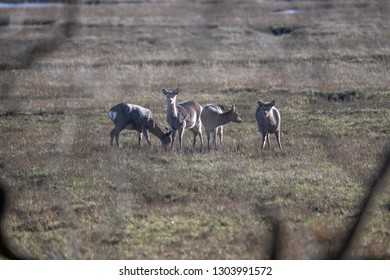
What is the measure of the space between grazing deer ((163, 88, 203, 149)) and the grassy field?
1.87 ft

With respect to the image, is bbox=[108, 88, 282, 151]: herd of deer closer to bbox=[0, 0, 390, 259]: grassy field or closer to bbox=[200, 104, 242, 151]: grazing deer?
bbox=[200, 104, 242, 151]: grazing deer

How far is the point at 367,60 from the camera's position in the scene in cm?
2853

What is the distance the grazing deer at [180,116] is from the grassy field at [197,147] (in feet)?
1.87

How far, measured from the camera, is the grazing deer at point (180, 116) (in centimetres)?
1694

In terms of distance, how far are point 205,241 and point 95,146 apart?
697 centimetres

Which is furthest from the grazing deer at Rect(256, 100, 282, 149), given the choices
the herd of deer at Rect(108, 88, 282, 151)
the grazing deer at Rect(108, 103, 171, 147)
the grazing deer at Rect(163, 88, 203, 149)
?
the grazing deer at Rect(108, 103, 171, 147)

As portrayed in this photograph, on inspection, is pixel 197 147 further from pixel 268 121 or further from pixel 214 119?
pixel 268 121

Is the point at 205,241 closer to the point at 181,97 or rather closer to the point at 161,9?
the point at 181,97

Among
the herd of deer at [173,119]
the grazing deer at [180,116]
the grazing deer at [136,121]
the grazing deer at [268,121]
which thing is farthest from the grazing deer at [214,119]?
the grazing deer at [268,121]

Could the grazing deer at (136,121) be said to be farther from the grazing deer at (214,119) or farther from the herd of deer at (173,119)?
the grazing deer at (214,119)

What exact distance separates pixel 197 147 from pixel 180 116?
77cm

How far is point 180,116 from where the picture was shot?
1706 cm

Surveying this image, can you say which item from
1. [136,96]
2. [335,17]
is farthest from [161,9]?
[136,96]

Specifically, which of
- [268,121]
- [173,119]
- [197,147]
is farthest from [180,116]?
[268,121]
